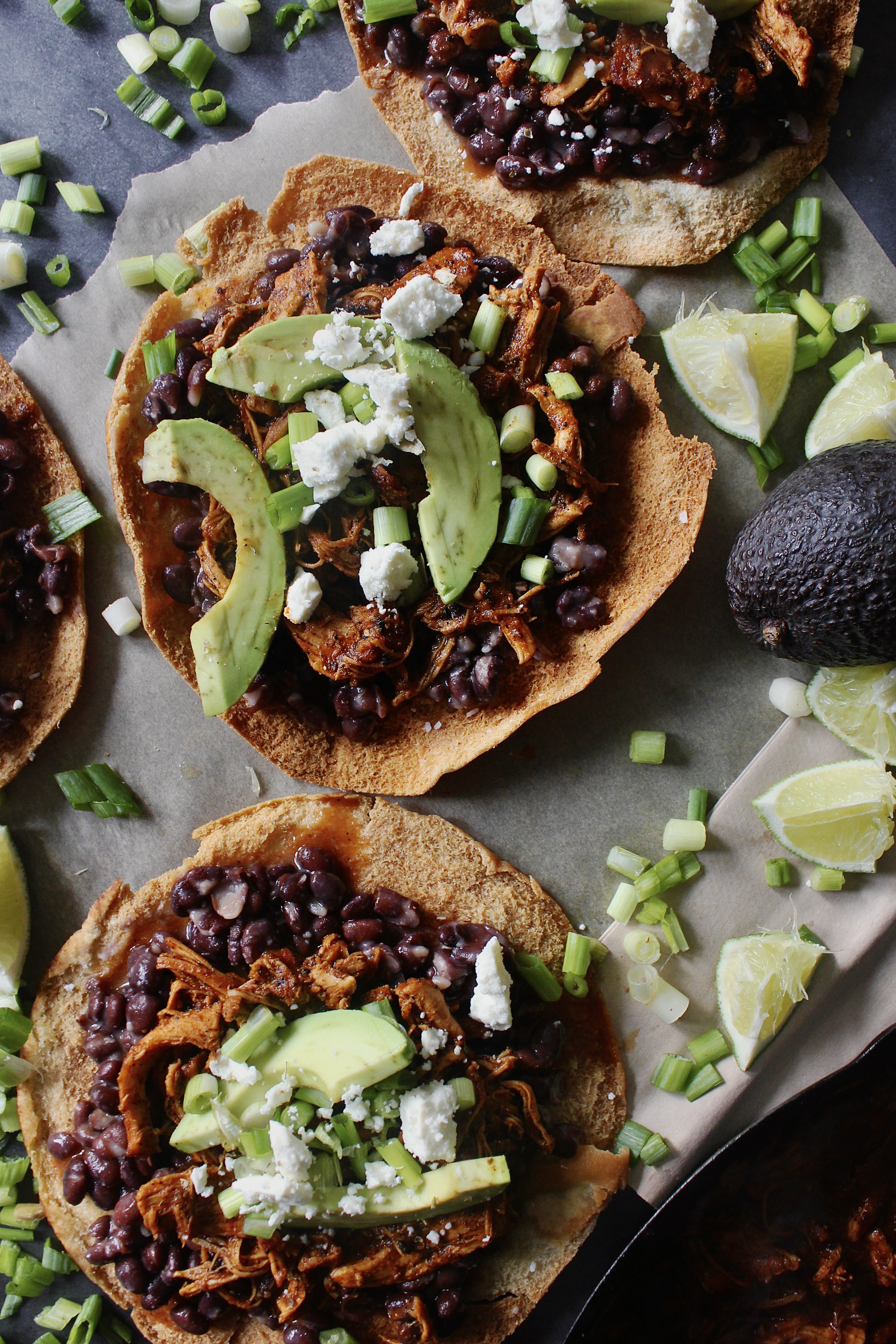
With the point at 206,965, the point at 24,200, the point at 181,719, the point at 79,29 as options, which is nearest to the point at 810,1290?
the point at 206,965

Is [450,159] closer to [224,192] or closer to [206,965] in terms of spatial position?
[224,192]

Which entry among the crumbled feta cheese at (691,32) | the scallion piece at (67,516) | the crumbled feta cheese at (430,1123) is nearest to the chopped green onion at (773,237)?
the crumbled feta cheese at (691,32)

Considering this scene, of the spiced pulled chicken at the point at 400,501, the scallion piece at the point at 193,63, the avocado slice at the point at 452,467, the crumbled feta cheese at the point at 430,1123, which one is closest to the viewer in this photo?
the crumbled feta cheese at the point at 430,1123

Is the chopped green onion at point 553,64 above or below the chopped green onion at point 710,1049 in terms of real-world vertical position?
above

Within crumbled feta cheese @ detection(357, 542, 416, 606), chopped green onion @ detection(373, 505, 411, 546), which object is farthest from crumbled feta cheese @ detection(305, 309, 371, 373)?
crumbled feta cheese @ detection(357, 542, 416, 606)

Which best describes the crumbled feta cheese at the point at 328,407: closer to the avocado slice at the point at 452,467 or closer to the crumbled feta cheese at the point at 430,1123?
the avocado slice at the point at 452,467

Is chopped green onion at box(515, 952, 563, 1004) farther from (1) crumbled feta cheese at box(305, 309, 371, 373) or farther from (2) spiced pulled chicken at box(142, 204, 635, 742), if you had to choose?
(1) crumbled feta cheese at box(305, 309, 371, 373)

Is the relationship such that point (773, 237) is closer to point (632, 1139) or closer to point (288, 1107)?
point (632, 1139)

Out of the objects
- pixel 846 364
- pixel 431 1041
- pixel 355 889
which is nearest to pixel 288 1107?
pixel 431 1041
